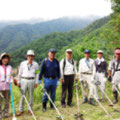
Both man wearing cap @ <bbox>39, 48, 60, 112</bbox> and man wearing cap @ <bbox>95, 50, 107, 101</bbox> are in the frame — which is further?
man wearing cap @ <bbox>95, 50, 107, 101</bbox>

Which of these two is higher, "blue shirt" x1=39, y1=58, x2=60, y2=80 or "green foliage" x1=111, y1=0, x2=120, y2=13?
"green foliage" x1=111, y1=0, x2=120, y2=13

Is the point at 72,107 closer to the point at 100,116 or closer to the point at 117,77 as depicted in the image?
the point at 100,116

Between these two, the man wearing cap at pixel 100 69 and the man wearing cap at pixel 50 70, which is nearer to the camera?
the man wearing cap at pixel 50 70

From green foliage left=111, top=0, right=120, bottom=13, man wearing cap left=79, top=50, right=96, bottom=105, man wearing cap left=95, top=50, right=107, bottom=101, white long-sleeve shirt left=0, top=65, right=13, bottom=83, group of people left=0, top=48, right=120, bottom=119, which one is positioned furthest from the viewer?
green foliage left=111, top=0, right=120, bottom=13

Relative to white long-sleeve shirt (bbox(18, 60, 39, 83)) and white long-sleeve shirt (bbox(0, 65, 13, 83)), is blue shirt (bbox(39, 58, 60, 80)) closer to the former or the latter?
white long-sleeve shirt (bbox(18, 60, 39, 83))

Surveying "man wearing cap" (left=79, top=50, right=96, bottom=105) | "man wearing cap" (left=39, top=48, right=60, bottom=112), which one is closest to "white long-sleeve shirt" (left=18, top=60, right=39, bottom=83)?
"man wearing cap" (left=39, top=48, right=60, bottom=112)

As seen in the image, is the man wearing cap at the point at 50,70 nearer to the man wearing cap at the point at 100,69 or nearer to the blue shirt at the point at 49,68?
the blue shirt at the point at 49,68

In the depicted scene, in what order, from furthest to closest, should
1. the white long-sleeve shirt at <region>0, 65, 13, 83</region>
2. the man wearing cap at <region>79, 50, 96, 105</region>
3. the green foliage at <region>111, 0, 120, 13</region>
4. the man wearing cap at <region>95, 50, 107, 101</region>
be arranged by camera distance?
the green foliage at <region>111, 0, 120, 13</region>, the man wearing cap at <region>95, 50, 107, 101</region>, the man wearing cap at <region>79, 50, 96, 105</region>, the white long-sleeve shirt at <region>0, 65, 13, 83</region>

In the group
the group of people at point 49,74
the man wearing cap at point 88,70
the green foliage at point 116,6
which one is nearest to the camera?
the group of people at point 49,74

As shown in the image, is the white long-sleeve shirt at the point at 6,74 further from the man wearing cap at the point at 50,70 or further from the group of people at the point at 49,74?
the man wearing cap at the point at 50,70

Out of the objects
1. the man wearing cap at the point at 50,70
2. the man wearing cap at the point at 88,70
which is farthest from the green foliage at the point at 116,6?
the man wearing cap at the point at 50,70

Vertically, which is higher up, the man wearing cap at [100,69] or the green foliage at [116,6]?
the green foliage at [116,6]

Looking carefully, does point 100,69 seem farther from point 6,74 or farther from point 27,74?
point 6,74

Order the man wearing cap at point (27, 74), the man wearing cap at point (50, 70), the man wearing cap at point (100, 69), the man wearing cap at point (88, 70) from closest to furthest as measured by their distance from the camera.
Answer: the man wearing cap at point (27, 74), the man wearing cap at point (50, 70), the man wearing cap at point (88, 70), the man wearing cap at point (100, 69)
